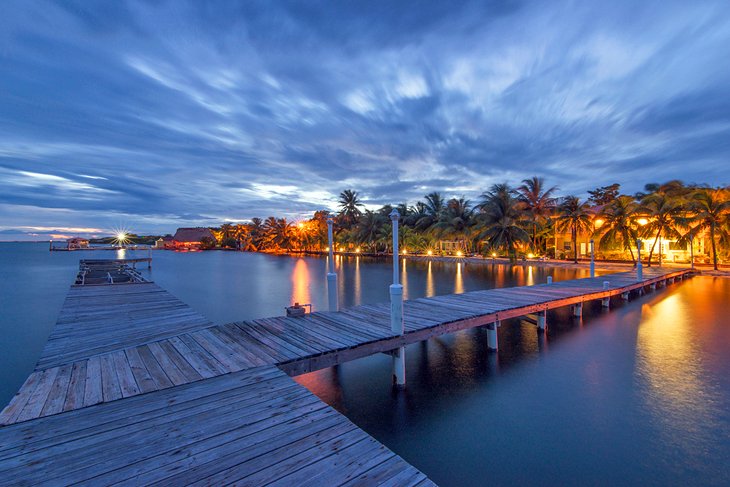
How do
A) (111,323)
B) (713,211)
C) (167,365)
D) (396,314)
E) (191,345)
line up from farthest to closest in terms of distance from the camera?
1. (713,211)
2. (111,323)
3. (396,314)
4. (191,345)
5. (167,365)

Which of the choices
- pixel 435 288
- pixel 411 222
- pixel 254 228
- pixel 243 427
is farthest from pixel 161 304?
pixel 254 228

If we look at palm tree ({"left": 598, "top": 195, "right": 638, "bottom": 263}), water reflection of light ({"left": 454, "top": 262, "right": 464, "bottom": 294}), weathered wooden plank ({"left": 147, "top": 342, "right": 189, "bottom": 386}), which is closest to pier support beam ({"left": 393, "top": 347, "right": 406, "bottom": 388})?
weathered wooden plank ({"left": 147, "top": 342, "right": 189, "bottom": 386})

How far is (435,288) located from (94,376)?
67.8ft

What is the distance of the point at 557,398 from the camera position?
7445 millimetres

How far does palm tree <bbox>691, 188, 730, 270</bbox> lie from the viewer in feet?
78.6

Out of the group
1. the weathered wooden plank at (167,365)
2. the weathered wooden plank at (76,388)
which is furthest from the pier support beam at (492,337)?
the weathered wooden plank at (76,388)

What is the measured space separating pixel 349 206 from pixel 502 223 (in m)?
34.3

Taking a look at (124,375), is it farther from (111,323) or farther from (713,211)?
(713,211)

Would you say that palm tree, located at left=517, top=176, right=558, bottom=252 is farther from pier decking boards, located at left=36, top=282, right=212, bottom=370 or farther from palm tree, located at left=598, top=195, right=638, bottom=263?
pier decking boards, located at left=36, top=282, right=212, bottom=370

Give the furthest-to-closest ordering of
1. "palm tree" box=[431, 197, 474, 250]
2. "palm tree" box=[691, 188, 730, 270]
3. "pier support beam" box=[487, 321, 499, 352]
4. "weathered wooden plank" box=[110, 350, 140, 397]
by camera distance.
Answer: "palm tree" box=[431, 197, 474, 250] < "palm tree" box=[691, 188, 730, 270] < "pier support beam" box=[487, 321, 499, 352] < "weathered wooden plank" box=[110, 350, 140, 397]

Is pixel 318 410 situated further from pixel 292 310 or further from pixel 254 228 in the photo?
pixel 254 228

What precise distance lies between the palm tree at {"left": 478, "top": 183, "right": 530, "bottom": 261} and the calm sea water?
19.0 metres

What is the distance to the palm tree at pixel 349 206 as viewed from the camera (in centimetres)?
6341

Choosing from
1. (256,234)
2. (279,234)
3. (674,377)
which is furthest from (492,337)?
(256,234)
